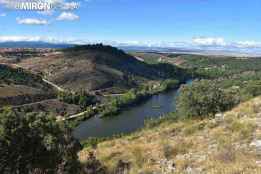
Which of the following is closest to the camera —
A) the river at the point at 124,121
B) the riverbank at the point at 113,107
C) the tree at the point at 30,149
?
the tree at the point at 30,149

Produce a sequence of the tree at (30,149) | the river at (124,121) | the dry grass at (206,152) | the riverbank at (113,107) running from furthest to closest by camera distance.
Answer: the riverbank at (113,107) → the river at (124,121) → the tree at (30,149) → the dry grass at (206,152)

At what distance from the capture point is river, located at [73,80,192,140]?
10062 centimetres

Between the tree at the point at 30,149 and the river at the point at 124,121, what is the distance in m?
79.2

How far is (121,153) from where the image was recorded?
17922 millimetres

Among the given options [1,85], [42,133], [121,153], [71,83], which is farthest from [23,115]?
[71,83]

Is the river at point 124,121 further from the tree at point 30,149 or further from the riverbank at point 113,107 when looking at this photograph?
the tree at point 30,149

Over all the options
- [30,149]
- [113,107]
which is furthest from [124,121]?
[30,149]

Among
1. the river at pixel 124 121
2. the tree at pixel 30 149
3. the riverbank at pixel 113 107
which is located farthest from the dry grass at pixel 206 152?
the riverbank at pixel 113 107

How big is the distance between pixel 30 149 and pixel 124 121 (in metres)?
99.3

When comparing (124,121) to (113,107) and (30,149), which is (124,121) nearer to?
(113,107)

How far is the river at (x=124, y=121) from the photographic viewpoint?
10062 centimetres

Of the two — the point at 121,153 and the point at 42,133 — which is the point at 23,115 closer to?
the point at 42,133

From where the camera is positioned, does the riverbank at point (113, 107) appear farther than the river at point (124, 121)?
Yes

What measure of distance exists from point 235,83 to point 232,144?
173m
